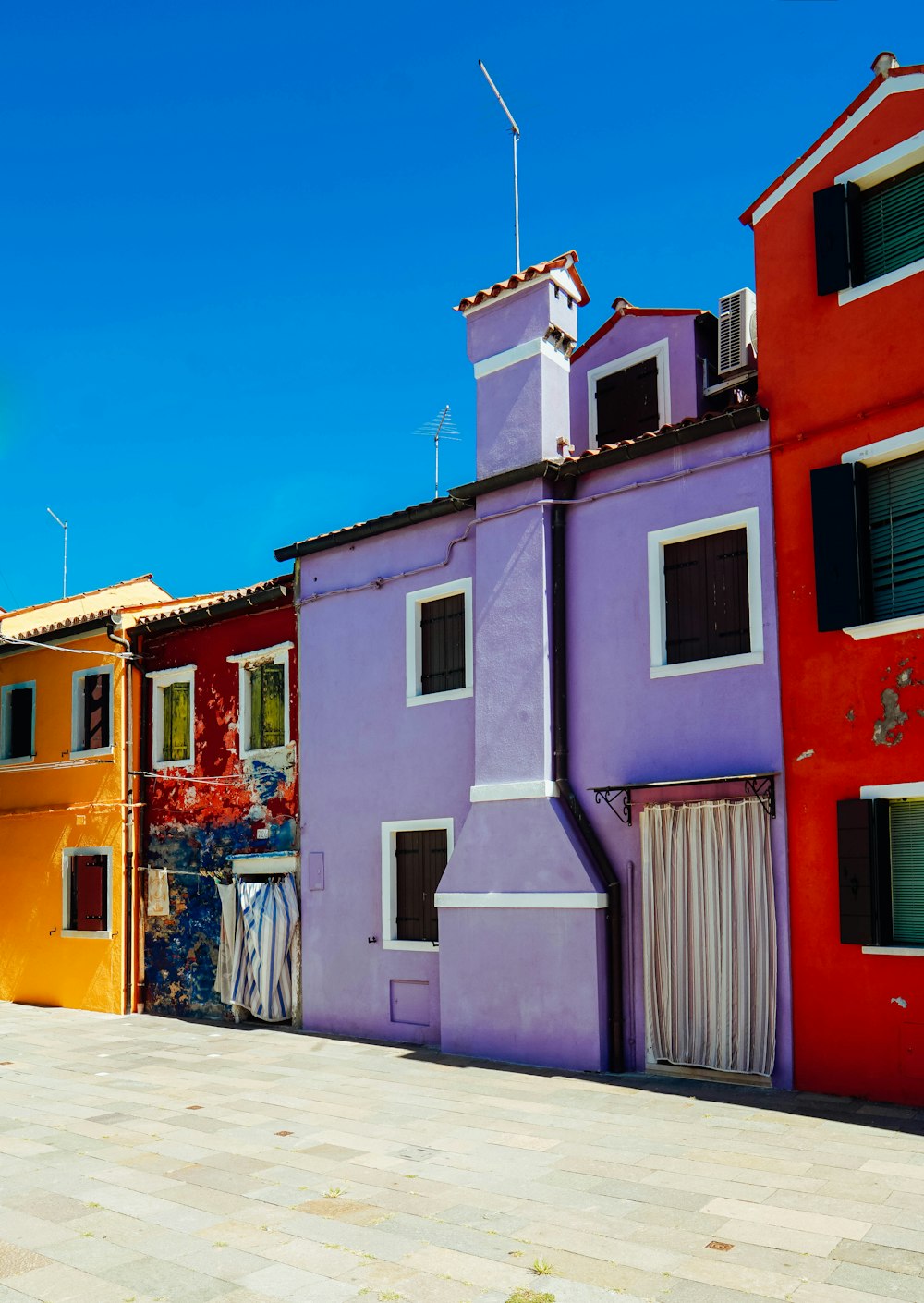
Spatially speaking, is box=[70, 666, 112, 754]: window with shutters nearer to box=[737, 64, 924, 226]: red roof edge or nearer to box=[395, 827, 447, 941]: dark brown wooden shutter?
box=[395, 827, 447, 941]: dark brown wooden shutter

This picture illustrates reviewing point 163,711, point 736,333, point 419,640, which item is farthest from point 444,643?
point 163,711

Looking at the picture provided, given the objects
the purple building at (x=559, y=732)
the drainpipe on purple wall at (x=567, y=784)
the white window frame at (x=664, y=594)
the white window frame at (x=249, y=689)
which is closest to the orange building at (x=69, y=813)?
the white window frame at (x=249, y=689)

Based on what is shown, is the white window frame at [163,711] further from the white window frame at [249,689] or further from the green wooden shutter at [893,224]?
the green wooden shutter at [893,224]

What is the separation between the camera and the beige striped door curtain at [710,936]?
10.6m

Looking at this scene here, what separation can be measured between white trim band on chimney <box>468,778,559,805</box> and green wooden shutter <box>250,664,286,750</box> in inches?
167

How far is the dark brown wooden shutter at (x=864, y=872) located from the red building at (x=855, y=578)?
2cm

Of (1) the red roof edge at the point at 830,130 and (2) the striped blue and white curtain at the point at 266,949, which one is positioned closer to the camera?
(1) the red roof edge at the point at 830,130

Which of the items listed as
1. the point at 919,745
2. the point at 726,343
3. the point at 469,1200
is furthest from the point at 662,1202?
the point at 726,343

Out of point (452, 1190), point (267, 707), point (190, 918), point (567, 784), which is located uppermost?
point (267, 707)

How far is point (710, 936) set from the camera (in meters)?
11.0

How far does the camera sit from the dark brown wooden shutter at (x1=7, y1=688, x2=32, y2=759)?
67.2 ft

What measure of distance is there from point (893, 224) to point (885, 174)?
0.50 metres

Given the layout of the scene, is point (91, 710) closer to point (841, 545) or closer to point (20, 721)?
point (20, 721)

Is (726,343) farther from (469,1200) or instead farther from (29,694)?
(29,694)
